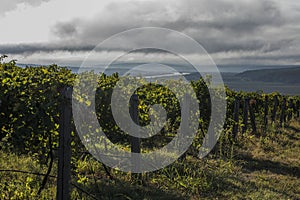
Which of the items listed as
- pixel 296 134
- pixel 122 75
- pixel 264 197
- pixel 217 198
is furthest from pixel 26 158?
pixel 296 134

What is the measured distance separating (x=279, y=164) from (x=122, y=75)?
4.76 m

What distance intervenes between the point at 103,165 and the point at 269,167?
4938mm

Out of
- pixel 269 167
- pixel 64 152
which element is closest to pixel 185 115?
pixel 269 167

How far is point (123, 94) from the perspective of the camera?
7.50m

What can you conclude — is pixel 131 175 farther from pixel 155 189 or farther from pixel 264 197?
pixel 264 197

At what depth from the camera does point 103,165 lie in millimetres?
6223

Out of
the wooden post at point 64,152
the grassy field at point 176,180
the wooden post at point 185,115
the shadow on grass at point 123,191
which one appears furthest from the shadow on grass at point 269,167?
the wooden post at point 64,152

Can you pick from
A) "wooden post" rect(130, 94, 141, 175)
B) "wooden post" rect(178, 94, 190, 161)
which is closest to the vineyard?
"wooden post" rect(130, 94, 141, 175)

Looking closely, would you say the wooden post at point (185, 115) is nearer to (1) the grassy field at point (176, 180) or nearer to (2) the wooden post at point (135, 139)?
(1) the grassy field at point (176, 180)

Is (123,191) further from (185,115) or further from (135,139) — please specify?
(185,115)

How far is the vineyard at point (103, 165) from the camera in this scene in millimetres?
5305

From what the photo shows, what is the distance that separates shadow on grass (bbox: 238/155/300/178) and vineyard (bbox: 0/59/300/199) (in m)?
0.03

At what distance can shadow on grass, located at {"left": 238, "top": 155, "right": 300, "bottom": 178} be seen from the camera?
8.90 m

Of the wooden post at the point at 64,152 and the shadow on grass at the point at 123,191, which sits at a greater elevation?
the wooden post at the point at 64,152
